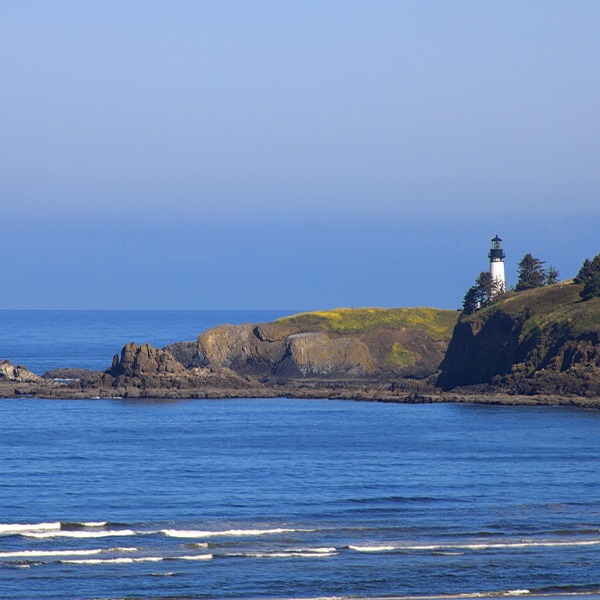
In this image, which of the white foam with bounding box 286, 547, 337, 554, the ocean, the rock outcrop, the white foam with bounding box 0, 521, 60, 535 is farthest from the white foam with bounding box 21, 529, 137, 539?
the rock outcrop

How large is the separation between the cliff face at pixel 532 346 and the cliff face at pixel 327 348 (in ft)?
56.7

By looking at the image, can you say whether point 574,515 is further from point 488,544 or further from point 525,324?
point 525,324

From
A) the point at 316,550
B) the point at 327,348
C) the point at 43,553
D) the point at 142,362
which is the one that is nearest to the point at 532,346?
the point at 327,348

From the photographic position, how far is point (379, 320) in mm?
145125

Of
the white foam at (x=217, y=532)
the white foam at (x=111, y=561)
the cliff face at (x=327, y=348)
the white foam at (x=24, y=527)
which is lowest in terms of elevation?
the white foam at (x=111, y=561)

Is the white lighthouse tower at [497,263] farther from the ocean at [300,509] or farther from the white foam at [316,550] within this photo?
the white foam at [316,550]

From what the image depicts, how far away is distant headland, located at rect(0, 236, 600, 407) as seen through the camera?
106125 millimetres

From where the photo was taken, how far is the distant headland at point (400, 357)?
Answer: 106 metres

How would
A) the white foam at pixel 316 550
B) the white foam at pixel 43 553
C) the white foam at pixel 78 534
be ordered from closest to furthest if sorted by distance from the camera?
the white foam at pixel 43 553 → the white foam at pixel 316 550 → the white foam at pixel 78 534

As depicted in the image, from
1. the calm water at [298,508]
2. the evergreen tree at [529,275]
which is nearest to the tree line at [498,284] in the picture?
the evergreen tree at [529,275]

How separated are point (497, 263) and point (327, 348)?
20612 mm

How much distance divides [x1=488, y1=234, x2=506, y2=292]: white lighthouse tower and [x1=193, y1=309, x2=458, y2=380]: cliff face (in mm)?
9207

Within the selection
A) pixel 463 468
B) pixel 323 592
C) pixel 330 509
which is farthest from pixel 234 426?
pixel 323 592

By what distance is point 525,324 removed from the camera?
112 metres
